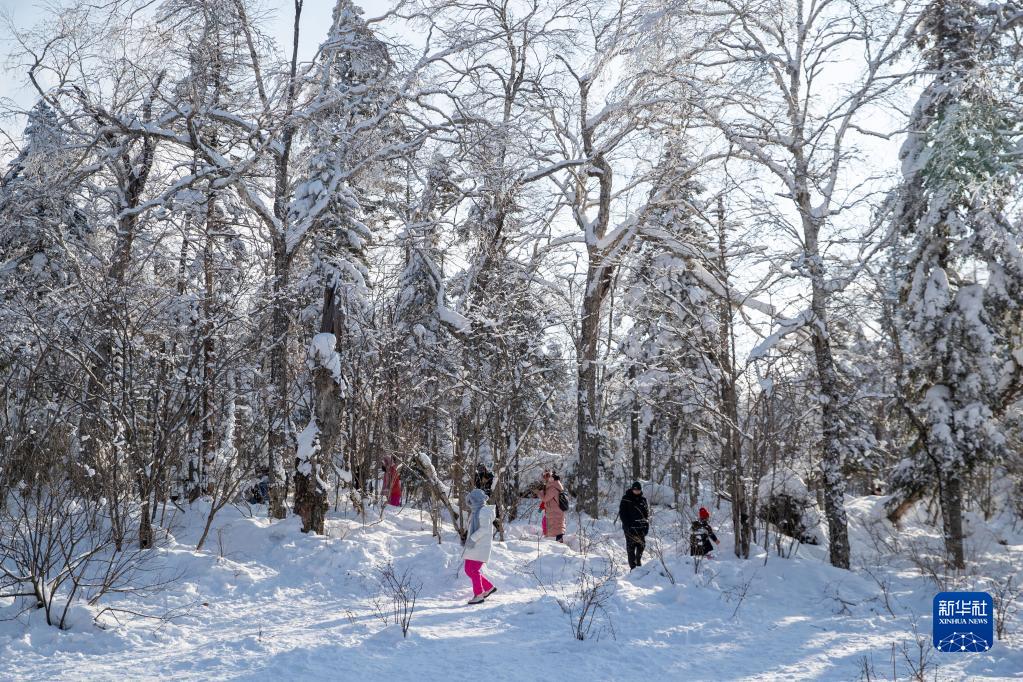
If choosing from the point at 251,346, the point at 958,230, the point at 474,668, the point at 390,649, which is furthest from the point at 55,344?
the point at 958,230

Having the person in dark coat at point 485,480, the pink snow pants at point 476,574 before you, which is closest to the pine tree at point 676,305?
the person in dark coat at point 485,480

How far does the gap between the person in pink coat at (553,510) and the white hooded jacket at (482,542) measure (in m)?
4.46

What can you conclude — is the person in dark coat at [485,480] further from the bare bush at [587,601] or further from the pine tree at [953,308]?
the pine tree at [953,308]

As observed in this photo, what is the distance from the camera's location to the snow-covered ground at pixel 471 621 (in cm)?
663

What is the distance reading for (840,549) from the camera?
12.5 metres

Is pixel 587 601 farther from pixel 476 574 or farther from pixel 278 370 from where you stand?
pixel 278 370

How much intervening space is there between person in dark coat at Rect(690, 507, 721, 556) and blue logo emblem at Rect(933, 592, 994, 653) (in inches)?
140

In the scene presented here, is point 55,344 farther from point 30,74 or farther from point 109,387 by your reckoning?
point 30,74

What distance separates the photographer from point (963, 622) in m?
8.23

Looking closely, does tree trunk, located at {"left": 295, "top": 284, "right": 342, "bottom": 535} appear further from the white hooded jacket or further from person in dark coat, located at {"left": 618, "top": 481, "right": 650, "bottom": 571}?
person in dark coat, located at {"left": 618, "top": 481, "right": 650, "bottom": 571}

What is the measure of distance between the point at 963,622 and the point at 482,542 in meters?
5.61

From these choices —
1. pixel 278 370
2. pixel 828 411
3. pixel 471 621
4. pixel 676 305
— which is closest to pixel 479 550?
pixel 471 621

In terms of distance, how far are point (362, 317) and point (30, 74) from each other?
23.5 feet

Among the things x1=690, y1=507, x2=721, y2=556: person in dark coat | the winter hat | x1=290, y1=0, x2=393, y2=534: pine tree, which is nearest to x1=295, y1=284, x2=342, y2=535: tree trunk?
x1=290, y1=0, x2=393, y2=534: pine tree
